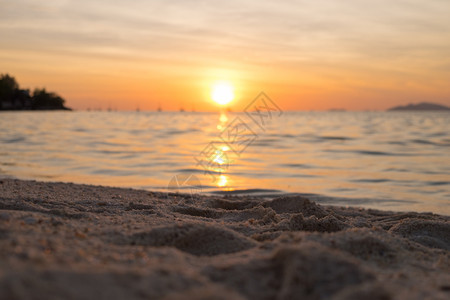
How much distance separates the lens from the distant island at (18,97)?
73.4 metres

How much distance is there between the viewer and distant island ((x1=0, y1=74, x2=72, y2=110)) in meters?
73.4

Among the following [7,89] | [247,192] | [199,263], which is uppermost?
[7,89]

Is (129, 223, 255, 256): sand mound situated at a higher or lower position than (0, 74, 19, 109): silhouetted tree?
lower

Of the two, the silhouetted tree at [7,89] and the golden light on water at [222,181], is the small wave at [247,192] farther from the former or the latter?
the silhouetted tree at [7,89]

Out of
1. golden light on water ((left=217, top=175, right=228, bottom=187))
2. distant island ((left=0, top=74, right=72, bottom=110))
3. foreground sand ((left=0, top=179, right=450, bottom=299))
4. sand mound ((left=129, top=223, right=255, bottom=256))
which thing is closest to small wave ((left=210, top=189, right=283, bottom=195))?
golden light on water ((left=217, top=175, right=228, bottom=187))

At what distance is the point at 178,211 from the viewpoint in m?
4.81

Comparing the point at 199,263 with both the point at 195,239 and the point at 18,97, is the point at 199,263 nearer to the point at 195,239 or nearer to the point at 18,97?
the point at 195,239

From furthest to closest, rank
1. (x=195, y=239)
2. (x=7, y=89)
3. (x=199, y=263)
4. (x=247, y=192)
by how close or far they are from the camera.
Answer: (x=7, y=89), (x=247, y=192), (x=195, y=239), (x=199, y=263)

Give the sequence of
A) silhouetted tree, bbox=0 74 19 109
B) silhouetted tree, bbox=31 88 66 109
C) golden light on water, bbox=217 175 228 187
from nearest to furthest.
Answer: golden light on water, bbox=217 175 228 187, silhouetted tree, bbox=0 74 19 109, silhouetted tree, bbox=31 88 66 109

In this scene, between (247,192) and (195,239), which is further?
(247,192)

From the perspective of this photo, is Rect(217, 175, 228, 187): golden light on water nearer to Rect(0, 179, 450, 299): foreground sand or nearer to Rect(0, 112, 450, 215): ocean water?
Rect(0, 112, 450, 215): ocean water

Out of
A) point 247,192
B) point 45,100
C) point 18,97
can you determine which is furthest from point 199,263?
point 45,100

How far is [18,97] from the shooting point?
74000mm

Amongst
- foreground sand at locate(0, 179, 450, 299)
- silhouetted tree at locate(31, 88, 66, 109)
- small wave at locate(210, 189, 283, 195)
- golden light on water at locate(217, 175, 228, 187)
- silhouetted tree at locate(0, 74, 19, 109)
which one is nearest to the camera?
foreground sand at locate(0, 179, 450, 299)
